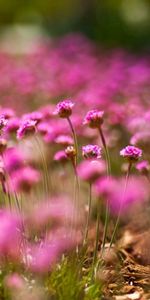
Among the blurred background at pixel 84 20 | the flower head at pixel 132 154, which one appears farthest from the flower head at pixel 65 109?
the blurred background at pixel 84 20

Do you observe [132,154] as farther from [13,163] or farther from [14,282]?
[14,282]

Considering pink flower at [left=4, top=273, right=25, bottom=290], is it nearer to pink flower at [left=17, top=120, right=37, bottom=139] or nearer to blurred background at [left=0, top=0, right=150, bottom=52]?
pink flower at [left=17, top=120, right=37, bottom=139]

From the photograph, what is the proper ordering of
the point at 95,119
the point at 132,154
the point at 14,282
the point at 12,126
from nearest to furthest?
the point at 14,282 < the point at 132,154 < the point at 95,119 < the point at 12,126

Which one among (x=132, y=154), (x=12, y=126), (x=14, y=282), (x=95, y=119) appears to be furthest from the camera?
(x=12, y=126)

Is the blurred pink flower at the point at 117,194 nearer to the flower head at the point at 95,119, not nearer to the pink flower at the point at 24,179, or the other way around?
the pink flower at the point at 24,179

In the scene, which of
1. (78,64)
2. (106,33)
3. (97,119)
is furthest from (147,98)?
(106,33)

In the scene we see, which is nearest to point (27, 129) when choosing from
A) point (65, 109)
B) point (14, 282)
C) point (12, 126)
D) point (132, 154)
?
point (65, 109)

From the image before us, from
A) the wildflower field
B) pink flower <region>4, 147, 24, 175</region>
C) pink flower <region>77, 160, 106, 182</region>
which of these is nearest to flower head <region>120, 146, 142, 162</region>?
the wildflower field

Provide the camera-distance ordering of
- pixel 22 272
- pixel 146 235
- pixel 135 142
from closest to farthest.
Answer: pixel 22 272 < pixel 135 142 < pixel 146 235

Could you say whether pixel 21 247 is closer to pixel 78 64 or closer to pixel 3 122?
pixel 3 122
